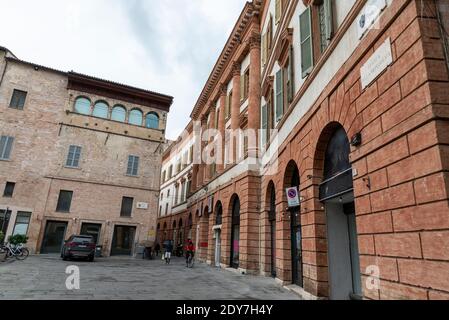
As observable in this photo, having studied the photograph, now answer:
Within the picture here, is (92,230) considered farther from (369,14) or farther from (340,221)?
(369,14)

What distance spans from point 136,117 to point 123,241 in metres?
11.2

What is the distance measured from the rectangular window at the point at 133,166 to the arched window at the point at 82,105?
18.3 feet

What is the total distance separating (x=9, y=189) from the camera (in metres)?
21.9

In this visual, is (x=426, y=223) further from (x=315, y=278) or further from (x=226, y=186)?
(x=226, y=186)

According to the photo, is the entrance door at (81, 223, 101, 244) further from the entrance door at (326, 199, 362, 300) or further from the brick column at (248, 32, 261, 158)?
the entrance door at (326, 199, 362, 300)

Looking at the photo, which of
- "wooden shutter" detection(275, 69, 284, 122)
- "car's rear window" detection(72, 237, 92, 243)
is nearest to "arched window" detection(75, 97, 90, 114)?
"car's rear window" detection(72, 237, 92, 243)

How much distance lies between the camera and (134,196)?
25.4 meters

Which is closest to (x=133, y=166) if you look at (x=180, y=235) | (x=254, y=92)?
(x=180, y=235)

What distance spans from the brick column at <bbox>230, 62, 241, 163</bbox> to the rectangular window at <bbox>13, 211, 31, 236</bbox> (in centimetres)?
1617

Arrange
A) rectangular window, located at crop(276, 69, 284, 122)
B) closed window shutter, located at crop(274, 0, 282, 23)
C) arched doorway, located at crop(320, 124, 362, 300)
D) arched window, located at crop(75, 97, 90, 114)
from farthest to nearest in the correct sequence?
arched window, located at crop(75, 97, 90, 114) → closed window shutter, located at crop(274, 0, 282, 23) → rectangular window, located at crop(276, 69, 284, 122) → arched doorway, located at crop(320, 124, 362, 300)

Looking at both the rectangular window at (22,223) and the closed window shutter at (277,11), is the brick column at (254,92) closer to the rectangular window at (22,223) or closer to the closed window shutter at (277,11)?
the closed window shutter at (277,11)

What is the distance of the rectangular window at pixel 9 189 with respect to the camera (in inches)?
852

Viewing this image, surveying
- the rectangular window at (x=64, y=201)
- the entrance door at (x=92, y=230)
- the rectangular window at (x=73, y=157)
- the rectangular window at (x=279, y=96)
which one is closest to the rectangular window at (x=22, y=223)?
the rectangular window at (x=64, y=201)

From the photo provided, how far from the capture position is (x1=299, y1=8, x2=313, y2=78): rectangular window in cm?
885
